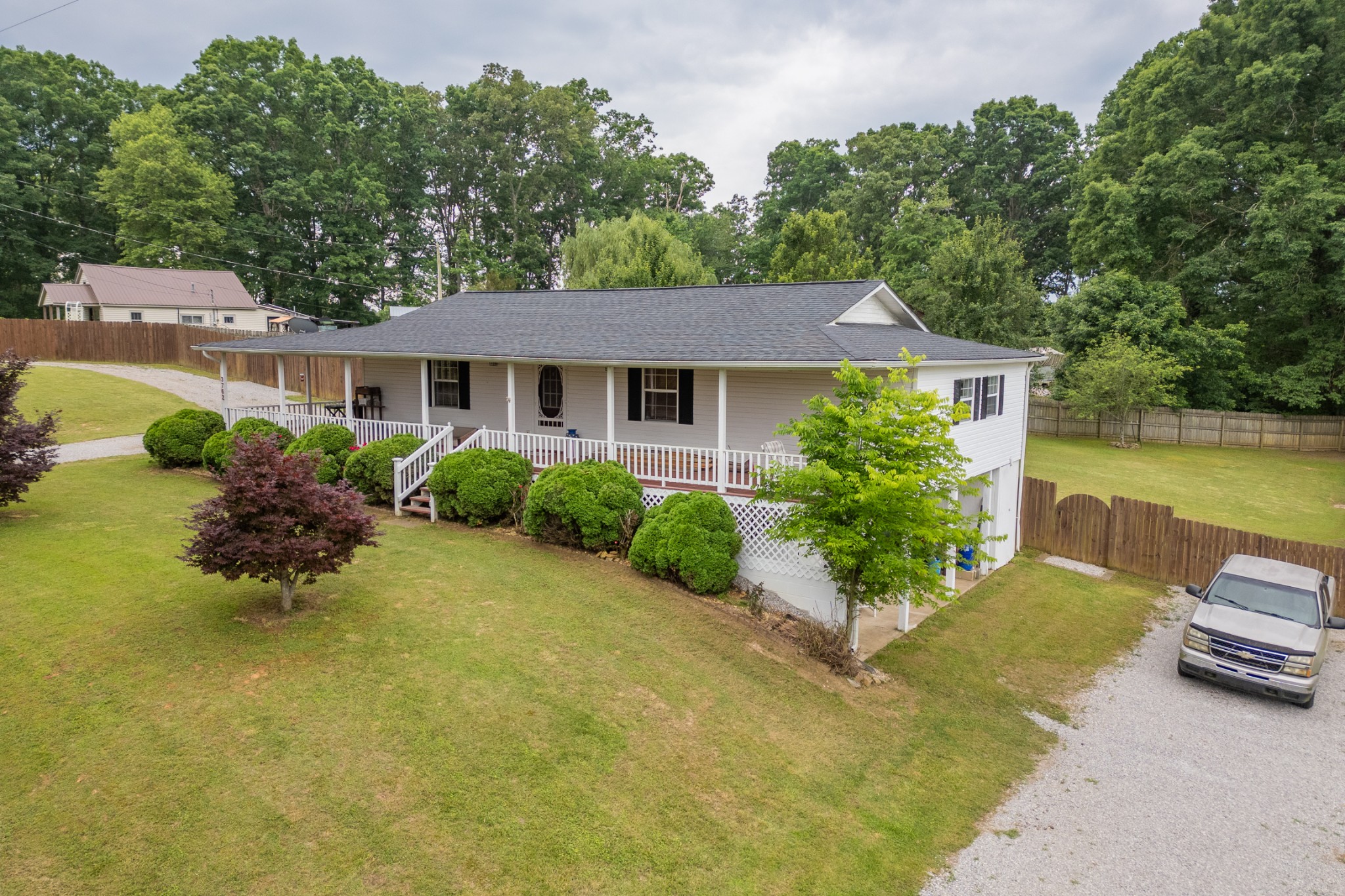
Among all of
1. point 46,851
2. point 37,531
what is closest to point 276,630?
point 46,851

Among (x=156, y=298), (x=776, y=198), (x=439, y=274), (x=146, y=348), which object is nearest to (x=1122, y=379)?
(x=439, y=274)

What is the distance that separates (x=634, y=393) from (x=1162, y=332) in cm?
2770

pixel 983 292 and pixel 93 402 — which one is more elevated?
pixel 983 292

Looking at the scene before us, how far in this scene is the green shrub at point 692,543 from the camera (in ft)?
38.0

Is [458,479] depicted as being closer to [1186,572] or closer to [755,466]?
[755,466]

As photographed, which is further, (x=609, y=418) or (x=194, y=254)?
(x=194, y=254)

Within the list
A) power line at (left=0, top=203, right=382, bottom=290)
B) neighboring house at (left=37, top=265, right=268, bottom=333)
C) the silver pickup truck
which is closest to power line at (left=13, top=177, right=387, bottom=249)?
power line at (left=0, top=203, right=382, bottom=290)

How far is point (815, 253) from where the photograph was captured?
31281mm

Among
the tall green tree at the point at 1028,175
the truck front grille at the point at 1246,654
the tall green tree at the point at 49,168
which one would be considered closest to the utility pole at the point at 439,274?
the tall green tree at the point at 49,168

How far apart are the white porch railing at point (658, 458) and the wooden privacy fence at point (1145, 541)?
856cm

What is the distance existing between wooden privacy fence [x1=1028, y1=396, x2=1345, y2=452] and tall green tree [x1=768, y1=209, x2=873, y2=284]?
32.3ft

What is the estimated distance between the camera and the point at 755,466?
12.4 metres

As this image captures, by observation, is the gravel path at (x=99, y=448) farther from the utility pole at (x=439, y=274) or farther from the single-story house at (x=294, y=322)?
the utility pole at (x=439, y=274)

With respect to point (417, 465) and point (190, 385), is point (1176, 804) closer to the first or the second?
point (417, 465)
